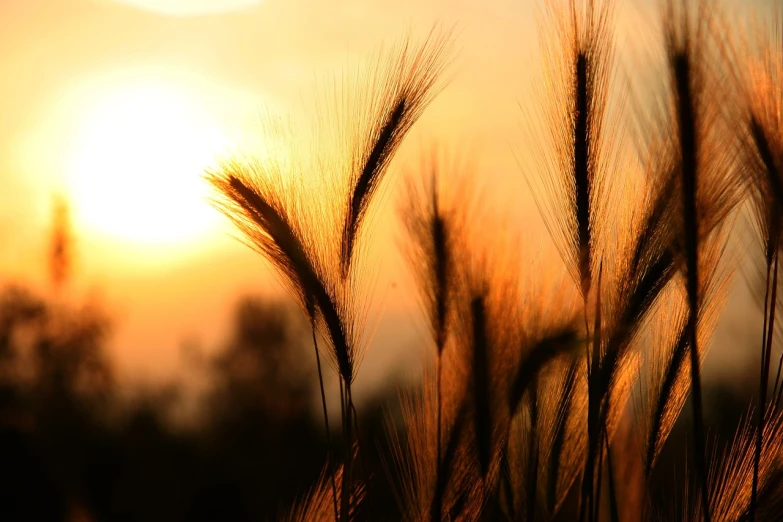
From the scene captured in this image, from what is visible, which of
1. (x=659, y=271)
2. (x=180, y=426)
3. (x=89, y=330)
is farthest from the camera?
(x=180, y=426)

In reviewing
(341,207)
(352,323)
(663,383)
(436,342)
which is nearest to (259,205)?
(341,207)

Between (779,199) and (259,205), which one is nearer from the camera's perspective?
(779,199)

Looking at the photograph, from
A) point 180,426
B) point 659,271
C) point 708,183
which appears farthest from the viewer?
point 180,426

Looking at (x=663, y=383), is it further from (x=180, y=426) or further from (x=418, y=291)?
(x=180, y=426)

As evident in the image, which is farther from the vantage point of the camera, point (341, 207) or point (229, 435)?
point (229, 435)

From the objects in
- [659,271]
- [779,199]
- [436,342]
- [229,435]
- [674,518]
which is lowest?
[229,435]

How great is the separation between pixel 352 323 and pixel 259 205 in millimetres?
349

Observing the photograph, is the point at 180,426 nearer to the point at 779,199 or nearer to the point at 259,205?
the point at 259,205

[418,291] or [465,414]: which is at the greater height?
[418,291]

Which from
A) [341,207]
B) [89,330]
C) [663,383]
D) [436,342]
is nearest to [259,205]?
[341,207]

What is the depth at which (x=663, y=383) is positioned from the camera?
1841 mm

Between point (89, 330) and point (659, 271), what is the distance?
294 centimetres

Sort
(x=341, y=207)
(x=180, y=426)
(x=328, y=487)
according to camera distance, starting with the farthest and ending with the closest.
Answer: (x=180, y=426)
(x=328, y=487)
(x=341, y=207)

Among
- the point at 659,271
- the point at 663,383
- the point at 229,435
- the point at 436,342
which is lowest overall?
the point at 229,435
